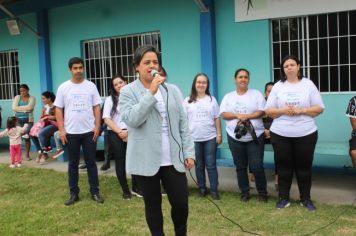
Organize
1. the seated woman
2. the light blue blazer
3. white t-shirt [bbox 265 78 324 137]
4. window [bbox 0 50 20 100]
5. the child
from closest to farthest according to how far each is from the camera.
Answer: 1. the light blue blazer
2. white t-shirt [bbox 265 78 324 137]
3. the child
4. the seated woman
5. window [bbox 0 50 20 100]

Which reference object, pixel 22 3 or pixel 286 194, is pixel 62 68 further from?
pixel 286 194

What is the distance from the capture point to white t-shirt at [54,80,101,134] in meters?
5.82

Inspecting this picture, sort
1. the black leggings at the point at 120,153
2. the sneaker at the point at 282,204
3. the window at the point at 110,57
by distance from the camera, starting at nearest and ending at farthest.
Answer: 1. the sneaker at the point at 282,204
2. the black leggings at the point at 120,153
3. the window at the point at 110,57

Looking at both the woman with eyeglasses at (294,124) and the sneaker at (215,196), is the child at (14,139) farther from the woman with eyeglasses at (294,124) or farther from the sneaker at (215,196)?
the woman with eyeglasses at (294,124)

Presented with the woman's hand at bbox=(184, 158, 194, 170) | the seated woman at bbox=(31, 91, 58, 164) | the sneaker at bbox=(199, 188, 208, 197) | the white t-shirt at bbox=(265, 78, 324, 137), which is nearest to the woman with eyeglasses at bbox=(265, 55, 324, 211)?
the white t-shirt at bbox=(265, 78, 324, 137)

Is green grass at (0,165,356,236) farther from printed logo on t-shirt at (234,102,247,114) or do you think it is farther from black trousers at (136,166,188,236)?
printed logo on t-shirt at (234,102,247,114)

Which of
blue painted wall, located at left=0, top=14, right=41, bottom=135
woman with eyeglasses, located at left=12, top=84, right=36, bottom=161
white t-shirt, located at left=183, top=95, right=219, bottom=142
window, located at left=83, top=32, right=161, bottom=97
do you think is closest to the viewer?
white t-shirt, located at left=183, top=95, right=219, bottom=142

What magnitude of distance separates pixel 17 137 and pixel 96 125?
11.7ft

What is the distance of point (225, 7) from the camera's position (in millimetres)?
7906

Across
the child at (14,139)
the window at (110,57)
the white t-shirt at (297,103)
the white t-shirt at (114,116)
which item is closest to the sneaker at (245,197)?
the white t-shirt at (297,103)

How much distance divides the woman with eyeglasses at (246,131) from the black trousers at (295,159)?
Result: 1.01 feet

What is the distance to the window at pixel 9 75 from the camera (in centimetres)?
1188

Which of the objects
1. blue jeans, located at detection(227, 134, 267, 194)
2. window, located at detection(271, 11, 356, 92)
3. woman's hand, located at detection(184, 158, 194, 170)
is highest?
window, located at detection(271, 11, 356, 92)

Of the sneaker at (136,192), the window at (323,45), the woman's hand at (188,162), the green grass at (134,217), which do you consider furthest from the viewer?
the window at (323,45)
